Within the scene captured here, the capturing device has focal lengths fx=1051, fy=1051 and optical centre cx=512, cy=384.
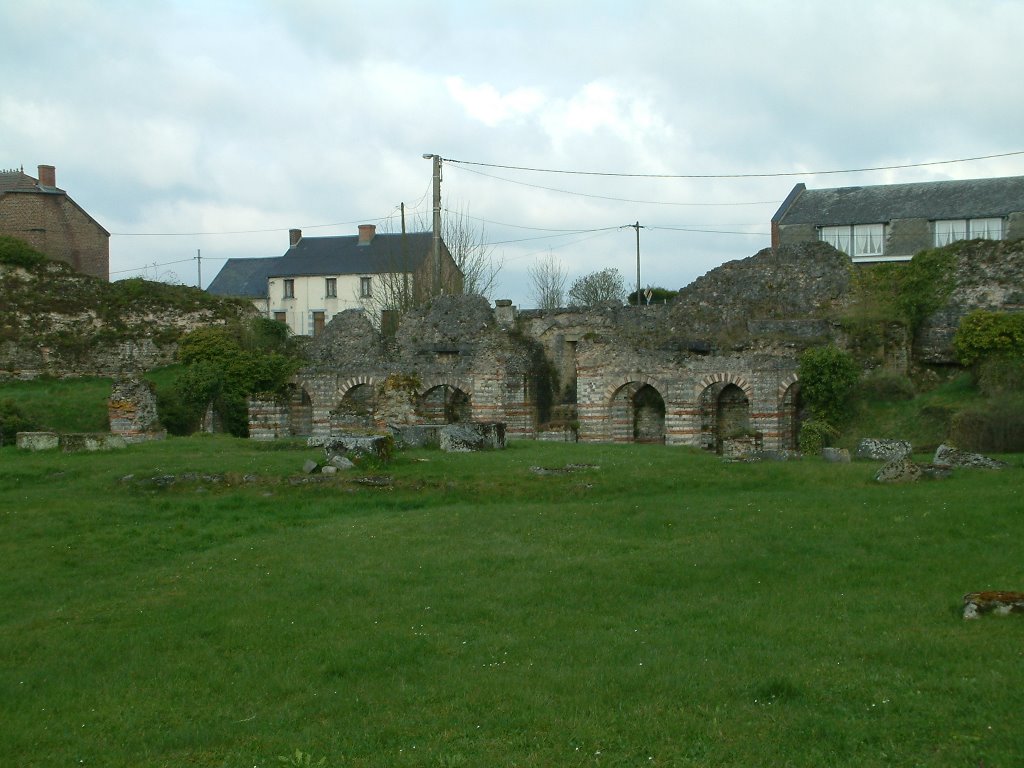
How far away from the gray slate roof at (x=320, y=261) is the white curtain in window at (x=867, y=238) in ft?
61.5

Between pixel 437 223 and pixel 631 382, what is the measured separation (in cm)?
1072

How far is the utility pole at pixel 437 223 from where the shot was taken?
32.2 meters

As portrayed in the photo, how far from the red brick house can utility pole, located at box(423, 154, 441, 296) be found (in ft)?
40.6

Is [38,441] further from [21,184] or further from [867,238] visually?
[867,238]

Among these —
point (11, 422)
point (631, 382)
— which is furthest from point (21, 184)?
point (631, 382)

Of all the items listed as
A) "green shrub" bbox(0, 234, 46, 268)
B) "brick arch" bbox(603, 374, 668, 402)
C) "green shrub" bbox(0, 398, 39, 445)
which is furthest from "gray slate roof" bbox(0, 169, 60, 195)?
"brick arch" bbox(603, 374, 668, 402)

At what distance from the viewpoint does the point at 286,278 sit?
51531 millimetres

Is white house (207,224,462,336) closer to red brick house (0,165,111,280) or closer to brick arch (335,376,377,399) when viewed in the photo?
red brick house (0,165,111,280)

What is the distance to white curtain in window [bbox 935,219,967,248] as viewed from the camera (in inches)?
1628

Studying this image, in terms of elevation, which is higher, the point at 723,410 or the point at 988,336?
the point at 988,336

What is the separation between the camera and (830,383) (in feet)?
70.3

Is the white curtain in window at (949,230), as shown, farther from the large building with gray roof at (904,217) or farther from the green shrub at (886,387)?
the green shrub at (886,387)

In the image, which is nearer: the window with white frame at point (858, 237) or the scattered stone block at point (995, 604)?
the scattered stone block at point (995, 604)

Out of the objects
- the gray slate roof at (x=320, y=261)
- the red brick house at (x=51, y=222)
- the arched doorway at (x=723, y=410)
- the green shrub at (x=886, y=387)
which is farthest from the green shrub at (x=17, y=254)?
the green shrub at (x=886, y=387)
